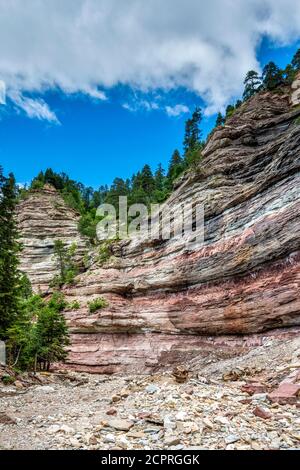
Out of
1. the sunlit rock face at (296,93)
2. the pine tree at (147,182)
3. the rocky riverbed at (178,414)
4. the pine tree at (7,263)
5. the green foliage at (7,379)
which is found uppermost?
the sunlit rock face at (296,93)

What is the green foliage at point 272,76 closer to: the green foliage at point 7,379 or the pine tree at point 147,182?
the pine tree at point 147,182

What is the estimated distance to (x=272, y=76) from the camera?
148 ft

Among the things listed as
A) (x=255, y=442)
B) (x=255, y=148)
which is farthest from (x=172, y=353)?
(x=255, y=148)

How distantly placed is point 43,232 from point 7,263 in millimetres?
37329

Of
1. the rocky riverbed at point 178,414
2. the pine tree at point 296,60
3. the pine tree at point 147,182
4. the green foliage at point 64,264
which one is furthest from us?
the pine tree at point 147,182

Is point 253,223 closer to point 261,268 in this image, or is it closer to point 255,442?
point 261,268

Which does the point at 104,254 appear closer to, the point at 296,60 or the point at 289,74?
the point at 289,74

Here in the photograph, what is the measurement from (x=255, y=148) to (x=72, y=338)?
28.9 m

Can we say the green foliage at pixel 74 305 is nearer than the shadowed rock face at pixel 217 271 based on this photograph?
No

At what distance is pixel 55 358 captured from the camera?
2598cm

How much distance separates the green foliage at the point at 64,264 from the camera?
44.8 meters

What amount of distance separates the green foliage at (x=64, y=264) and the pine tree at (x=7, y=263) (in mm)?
18700

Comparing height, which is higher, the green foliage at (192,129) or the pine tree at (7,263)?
the green foliage at (192,129)

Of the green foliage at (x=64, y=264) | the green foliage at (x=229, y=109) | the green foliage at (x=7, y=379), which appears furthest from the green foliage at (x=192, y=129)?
the green foliage at (x=7, y=379)
